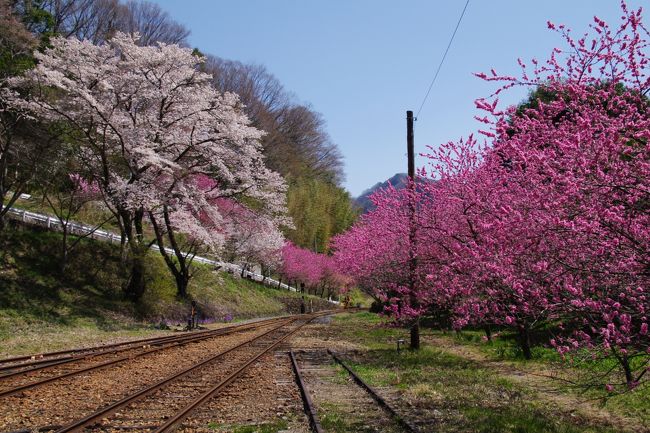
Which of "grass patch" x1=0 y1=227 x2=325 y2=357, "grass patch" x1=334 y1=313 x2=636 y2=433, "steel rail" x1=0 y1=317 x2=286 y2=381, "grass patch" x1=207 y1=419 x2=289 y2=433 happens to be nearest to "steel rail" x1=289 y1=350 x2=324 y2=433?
"grass patch" x1=207 y1=419 x2=289 y2=433

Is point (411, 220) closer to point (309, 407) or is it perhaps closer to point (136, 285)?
point (309, 407)

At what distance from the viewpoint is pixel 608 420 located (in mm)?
8805

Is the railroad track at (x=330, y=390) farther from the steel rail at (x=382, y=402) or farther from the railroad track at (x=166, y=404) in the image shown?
the railroad track at (x=166, y=404)

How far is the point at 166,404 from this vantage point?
29.8 feet

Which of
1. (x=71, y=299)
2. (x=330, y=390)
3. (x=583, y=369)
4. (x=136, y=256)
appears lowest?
(x=330, y=390)

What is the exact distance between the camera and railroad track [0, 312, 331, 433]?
738 centimetres

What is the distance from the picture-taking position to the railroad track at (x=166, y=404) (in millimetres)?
7383

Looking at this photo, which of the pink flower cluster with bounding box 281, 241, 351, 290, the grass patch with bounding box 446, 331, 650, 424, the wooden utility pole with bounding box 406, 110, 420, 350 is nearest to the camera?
the grass patch with bounding box 446, 331, 650, 424

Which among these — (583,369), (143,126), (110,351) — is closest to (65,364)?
(110,351)

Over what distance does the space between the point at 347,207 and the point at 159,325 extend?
64.4 meters

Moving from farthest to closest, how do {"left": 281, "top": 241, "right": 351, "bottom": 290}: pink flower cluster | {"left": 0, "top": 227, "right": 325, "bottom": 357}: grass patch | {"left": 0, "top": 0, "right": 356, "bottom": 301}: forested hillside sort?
{"left": 281, "top": 241, "right": 351, "bottom": 290}: pink flower cluster, {"left": 0, "top": 0, "right": 356, "bottom": 301}: forested hillside, {"left": 0, "top": 227, "right": 325, "bottom": 357}: grass patch

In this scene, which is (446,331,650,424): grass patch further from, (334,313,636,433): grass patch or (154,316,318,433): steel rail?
(154,316,318,433): steel rail

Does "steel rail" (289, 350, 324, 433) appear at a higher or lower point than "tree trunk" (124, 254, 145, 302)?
lower

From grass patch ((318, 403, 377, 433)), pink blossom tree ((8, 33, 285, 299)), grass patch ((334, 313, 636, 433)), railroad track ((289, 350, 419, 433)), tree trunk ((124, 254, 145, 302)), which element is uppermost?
pink blossom tree ((8, 33, 285, 299))
